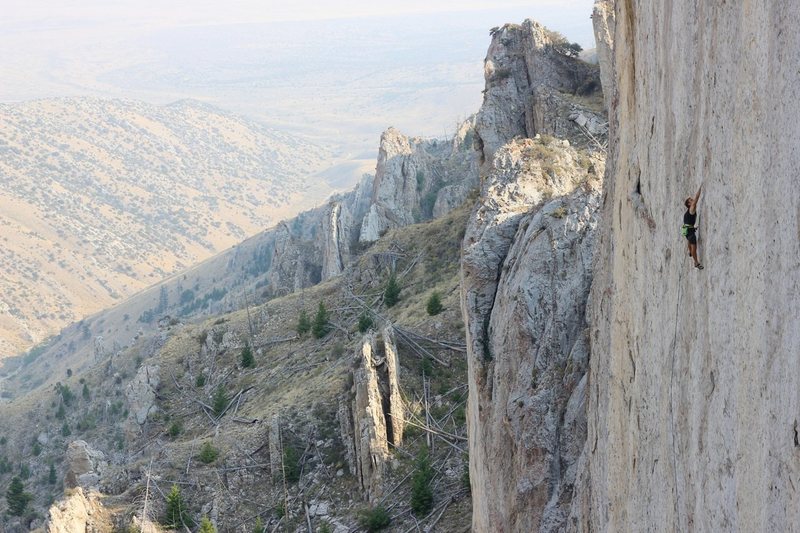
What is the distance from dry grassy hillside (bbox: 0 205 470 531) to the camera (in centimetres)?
→ 3444

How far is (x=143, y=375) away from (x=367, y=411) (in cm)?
2723

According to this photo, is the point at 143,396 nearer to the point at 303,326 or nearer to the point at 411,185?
the point at 303,326

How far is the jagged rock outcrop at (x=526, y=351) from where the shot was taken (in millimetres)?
18969

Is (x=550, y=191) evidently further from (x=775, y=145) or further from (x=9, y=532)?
(x=9, y=532)

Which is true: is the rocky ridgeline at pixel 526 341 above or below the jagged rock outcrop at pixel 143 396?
above

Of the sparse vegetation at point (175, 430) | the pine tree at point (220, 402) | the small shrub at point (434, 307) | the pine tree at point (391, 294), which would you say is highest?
the small shrub at point (434, 307)

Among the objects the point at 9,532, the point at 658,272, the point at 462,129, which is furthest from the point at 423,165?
the point at 658,272

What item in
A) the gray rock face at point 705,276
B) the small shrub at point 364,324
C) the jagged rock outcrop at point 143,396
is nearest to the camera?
the gray rock face at point 705,276

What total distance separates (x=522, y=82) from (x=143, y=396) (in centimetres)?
3133

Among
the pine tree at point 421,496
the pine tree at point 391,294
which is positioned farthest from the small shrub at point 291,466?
the pine tree at point 391,294

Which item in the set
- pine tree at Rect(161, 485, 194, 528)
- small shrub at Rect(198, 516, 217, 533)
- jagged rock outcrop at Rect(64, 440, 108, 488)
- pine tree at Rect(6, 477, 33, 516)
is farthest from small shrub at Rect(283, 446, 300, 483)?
pine tree at Rect(6, 477, 33, 516)

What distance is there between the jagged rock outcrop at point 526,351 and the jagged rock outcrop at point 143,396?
1383 inches

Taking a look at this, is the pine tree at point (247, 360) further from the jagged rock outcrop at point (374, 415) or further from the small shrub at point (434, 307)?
the jagged rock outcrop at point (374, 415)

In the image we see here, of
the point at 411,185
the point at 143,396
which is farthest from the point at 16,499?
the point at 411,185
